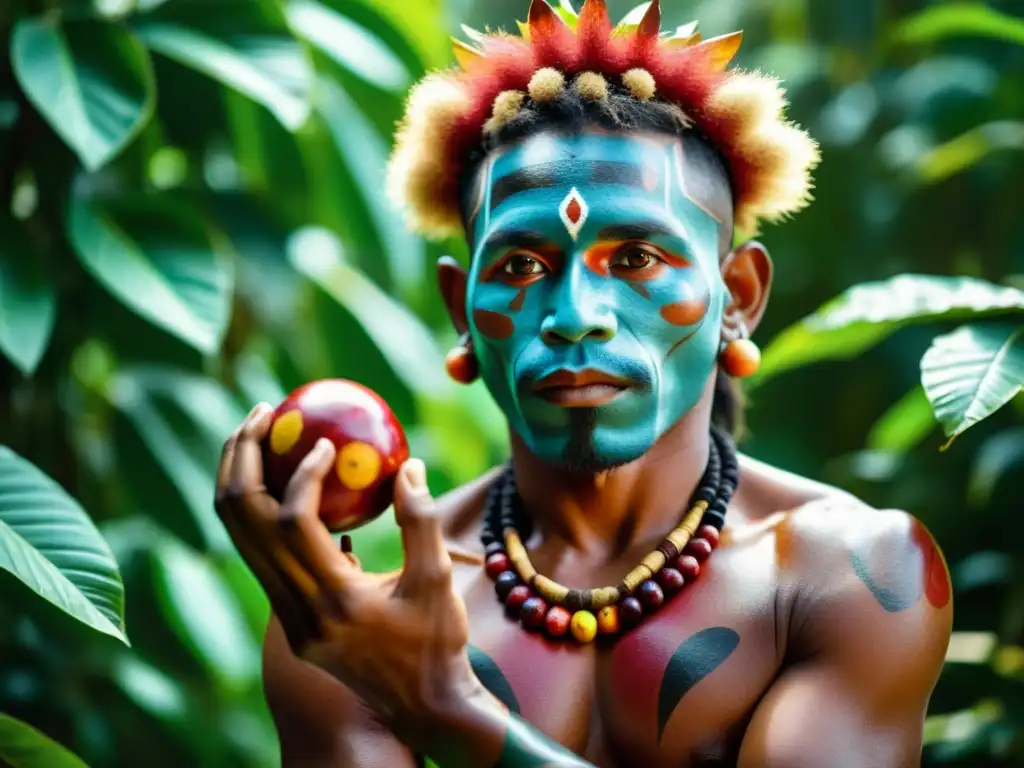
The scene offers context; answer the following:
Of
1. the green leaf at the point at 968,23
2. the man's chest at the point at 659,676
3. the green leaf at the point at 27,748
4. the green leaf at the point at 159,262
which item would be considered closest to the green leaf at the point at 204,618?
the green leaf at the point at 159,262

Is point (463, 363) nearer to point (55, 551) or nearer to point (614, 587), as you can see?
point (614, 587)

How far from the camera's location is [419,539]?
1.07m

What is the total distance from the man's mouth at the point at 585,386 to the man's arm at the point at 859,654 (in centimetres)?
23

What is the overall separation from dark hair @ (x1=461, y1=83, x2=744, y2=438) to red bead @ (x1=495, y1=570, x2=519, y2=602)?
37 centimetres

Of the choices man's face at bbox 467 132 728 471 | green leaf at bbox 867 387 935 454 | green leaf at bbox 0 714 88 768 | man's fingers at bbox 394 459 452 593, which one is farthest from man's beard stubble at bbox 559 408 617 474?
green leaf at bbox 867 387 935 454

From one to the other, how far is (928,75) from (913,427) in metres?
0.99

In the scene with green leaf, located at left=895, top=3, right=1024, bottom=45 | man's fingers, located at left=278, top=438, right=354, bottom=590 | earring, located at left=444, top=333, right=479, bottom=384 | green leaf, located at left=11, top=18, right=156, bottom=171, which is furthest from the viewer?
green leaf, located at left=895, top=3, right=1024, bottom=45

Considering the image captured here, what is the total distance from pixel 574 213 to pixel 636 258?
0.07 m

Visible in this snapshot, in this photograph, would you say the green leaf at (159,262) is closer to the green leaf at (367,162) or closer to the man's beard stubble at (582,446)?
the green leaf at (367,162)

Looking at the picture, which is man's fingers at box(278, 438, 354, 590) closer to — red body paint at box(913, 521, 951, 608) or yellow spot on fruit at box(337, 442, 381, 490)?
yellow spot on fruit at box(337, 442, 381, 490)

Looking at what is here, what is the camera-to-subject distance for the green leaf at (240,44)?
75.0 inches

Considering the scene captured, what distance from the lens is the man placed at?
1.20 m

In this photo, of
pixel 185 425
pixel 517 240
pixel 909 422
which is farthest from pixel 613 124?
pixel 185 425

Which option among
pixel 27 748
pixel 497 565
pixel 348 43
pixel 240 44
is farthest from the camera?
pixel 348 43
